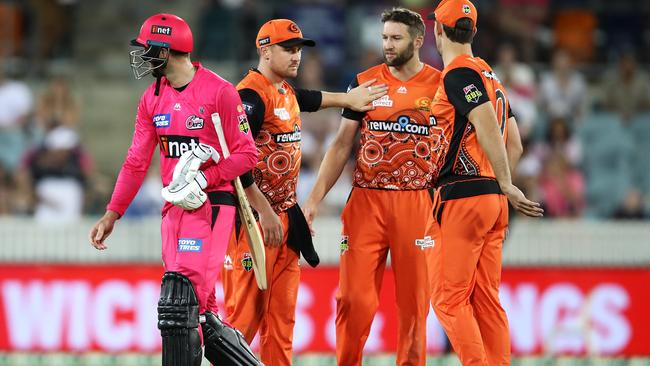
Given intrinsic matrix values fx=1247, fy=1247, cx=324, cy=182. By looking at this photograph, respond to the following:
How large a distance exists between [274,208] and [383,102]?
1.06 metres

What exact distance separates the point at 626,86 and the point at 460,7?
8844 mm

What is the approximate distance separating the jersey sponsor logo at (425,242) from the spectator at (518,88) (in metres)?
6.52

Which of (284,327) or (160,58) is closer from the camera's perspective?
(160,58)

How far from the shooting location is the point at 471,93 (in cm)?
786

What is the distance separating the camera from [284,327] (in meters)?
8.38

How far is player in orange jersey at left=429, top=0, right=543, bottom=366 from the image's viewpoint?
784 centimetres

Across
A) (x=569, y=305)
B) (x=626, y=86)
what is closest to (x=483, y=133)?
(x=569, y=305)

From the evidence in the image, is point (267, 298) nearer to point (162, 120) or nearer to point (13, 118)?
point (162, 120)

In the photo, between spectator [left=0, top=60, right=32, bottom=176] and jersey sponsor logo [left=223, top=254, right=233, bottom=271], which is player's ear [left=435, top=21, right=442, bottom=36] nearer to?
jersey sponsor logo [left=223, top=254, right=233, bottom=271]

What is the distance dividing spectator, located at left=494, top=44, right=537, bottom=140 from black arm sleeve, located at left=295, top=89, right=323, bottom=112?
6466 mm

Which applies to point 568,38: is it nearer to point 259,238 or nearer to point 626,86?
point 626,86

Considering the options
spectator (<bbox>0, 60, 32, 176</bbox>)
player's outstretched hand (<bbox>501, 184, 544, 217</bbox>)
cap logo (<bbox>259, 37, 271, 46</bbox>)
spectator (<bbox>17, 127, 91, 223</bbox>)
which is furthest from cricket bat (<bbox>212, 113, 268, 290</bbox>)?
spectator (<bbox>0, 60, 32, 176</bbox>)

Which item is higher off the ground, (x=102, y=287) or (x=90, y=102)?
(x=90, y=102)

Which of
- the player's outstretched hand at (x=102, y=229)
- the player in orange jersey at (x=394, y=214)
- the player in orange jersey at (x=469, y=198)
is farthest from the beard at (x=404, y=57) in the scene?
the player's outstretched hand at (x=102, y=229)
